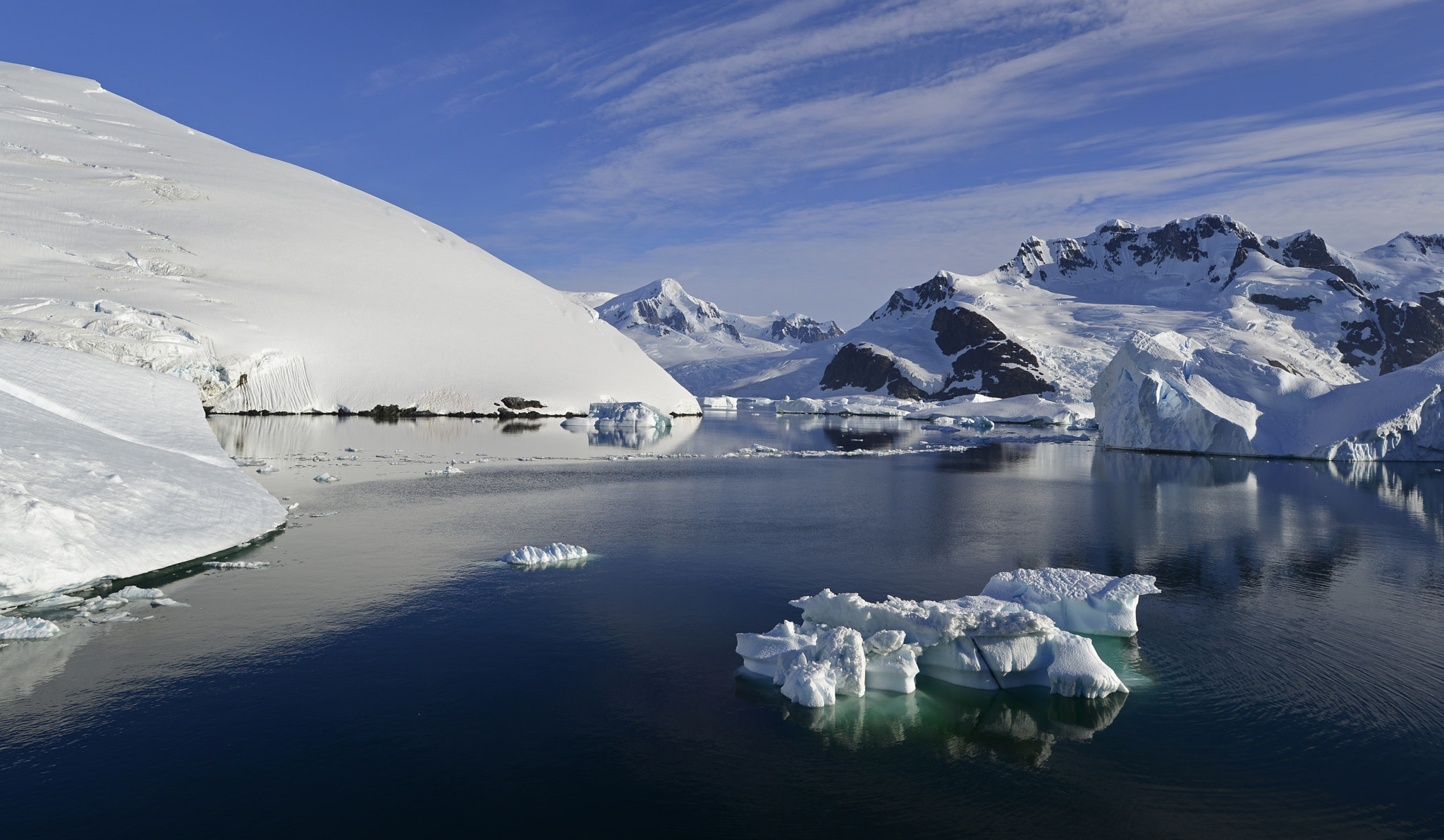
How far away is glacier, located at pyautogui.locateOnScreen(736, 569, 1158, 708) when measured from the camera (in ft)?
32.2

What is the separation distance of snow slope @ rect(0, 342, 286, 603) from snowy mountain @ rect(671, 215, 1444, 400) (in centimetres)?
10727

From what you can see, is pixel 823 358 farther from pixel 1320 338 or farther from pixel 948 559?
pixel 948 559

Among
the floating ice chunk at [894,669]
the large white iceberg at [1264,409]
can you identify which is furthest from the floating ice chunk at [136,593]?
the large white iceberg at [1264,409]

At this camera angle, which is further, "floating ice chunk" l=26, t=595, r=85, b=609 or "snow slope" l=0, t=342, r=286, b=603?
"snow slope" l=0, t=342, r=286, b=603

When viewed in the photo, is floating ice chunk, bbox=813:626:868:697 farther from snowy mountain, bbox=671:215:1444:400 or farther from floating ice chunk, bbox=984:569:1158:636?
snowy mountain, bbox=671:215:1444:400

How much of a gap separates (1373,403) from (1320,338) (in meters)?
117

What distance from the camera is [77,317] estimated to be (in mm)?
54719

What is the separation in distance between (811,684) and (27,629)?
10792 mm

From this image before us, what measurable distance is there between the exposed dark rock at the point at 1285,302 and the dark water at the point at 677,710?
15315 cm

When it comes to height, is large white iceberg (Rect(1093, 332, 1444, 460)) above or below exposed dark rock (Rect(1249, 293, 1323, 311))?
below

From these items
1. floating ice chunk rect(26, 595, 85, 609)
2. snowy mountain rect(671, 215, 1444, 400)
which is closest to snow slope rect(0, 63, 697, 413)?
floating ice chunk rect(26, 595, 85, 609)

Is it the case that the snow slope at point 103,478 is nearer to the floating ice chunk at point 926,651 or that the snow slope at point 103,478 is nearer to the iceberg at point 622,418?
the floating ice chunk at point 926,651

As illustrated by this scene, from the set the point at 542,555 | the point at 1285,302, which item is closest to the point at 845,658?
the point at 542,555

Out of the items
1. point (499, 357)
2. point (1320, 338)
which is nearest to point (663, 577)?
point (499, 357)
